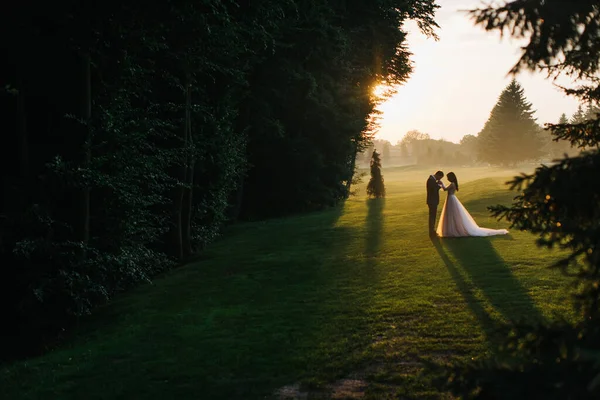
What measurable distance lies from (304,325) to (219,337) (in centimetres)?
146

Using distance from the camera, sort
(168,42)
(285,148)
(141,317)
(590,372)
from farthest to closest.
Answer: (285,148), (168,42), (141,317), (590,372)

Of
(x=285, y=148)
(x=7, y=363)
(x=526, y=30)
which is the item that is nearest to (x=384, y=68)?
(x=285, y=148)

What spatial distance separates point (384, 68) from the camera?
37.2 meters

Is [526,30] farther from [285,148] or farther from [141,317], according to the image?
[285,148]

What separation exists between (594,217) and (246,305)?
888 cm

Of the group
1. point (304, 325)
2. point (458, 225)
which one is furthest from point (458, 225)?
point (304, 325)

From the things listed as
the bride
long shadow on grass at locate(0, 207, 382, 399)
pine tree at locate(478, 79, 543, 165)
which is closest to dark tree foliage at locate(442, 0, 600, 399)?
long shadow on grass at locate(0, 207, 382, 399)

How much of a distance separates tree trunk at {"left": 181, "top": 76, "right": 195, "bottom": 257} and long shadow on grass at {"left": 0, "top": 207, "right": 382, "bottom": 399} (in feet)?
10.7

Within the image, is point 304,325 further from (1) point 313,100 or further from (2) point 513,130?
(2) point 513,130

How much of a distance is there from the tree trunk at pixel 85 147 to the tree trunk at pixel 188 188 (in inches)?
239

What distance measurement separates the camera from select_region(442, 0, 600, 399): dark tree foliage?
2.76 metres

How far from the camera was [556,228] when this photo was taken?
3600 mm

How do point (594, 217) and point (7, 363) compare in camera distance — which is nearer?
point (594, 217)

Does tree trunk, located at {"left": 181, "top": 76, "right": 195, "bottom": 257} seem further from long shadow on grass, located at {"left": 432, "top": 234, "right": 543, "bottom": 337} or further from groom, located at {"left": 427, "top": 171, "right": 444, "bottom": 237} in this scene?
long shadow on grass, located at {"left": 432, "top": 234, "right": 543, "bottom": 337}
